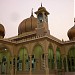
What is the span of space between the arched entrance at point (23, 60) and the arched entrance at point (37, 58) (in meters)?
0.94

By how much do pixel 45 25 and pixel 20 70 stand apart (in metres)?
5.88

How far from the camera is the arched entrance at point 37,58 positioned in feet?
58.6

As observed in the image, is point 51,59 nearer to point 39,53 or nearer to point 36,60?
point 39,53

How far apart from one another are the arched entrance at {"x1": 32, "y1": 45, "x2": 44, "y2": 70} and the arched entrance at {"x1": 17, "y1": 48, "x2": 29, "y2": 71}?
0.94m

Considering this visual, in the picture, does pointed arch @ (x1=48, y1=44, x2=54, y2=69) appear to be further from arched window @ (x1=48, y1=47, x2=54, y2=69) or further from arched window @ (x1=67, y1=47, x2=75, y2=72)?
arched window @ (x1=67, y1=47, x2=75, y2=72)

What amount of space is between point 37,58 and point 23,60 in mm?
1974

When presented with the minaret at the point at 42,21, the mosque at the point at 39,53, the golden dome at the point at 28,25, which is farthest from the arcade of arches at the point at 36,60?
the golden dome at the point at 28,25

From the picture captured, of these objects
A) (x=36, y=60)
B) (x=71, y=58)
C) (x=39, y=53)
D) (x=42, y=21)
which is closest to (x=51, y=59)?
(x=39, y=53)

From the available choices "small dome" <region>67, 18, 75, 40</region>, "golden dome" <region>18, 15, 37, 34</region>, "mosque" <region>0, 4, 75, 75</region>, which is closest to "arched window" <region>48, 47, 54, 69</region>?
"mosque" <region>0, 4, 75, 75</region>

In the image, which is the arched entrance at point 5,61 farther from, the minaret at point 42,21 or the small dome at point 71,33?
the small dome at point 71,33

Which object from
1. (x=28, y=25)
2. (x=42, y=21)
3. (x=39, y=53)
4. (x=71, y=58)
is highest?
(x=28, y=25)

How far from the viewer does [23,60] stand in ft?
63.6

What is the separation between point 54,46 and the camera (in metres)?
18.2

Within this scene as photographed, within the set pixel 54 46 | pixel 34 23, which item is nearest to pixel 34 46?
pixel 54 46
